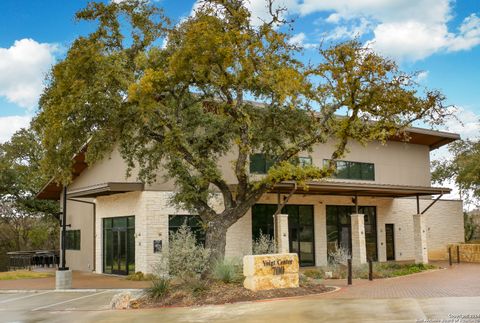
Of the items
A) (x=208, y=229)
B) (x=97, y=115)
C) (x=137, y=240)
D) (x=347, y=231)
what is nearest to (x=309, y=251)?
(x=347, y=231)

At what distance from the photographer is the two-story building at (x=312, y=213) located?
25.1 m

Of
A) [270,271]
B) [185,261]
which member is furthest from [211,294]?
[270,271]

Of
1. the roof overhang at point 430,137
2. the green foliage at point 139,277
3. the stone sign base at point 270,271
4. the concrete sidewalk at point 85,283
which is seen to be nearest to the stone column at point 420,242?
the roof overhang at point 430,137

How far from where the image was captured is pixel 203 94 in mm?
19797

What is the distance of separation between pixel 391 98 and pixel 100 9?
9.66 metres

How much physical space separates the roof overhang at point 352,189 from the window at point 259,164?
2.23m

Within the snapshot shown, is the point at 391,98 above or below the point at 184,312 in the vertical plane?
above

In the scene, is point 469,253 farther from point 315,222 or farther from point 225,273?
point 225,273

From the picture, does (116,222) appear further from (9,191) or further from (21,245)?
(21,245)

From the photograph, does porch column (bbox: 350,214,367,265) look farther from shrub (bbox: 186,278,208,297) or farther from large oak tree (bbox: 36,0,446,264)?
shrub (bbox: 186,278,208,297)

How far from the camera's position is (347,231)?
30766 millimetres

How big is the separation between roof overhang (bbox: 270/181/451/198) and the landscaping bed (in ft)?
26.0

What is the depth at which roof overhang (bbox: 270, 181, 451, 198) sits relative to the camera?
2492cm

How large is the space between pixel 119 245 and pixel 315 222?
10.1 meters
